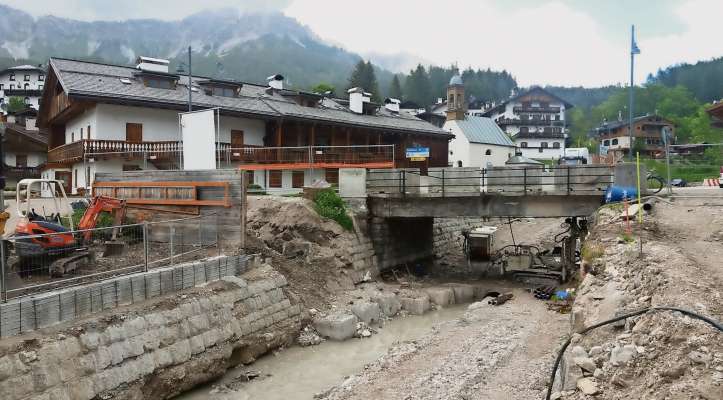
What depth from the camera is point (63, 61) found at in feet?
112

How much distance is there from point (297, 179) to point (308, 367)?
21394 millimetres

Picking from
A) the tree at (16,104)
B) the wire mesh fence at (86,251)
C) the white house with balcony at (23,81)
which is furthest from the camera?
the white house with balcony at (23,81)

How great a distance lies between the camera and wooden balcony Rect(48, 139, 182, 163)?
1175 inches

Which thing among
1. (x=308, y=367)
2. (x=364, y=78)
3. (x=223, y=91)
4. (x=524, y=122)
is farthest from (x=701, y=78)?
(x=308, y=367)

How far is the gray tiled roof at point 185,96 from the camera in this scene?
3028 cm

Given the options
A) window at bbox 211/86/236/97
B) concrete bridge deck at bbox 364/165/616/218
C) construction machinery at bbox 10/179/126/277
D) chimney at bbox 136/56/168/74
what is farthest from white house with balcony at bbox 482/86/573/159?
construction machinery at bbox 10/179/126/277

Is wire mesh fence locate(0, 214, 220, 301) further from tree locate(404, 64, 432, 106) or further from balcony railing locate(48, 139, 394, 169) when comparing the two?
tree locate(404, 64, 432, 106)

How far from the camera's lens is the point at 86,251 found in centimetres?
1430

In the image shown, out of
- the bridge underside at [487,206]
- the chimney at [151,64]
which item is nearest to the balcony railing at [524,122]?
the chimney at [151,64]

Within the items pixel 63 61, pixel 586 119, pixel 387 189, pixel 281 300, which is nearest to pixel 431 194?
pixel 387 189

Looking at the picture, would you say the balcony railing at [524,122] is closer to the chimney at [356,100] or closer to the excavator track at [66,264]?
the chimney at [356,100]

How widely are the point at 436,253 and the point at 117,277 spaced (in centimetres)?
2295

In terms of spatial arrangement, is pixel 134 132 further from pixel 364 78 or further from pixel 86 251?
pixel 364 78

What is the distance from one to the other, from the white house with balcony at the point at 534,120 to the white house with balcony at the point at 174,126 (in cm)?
5740
